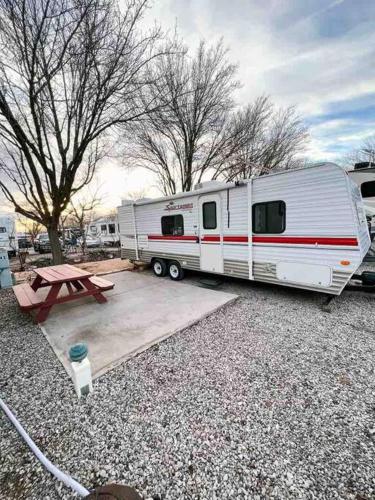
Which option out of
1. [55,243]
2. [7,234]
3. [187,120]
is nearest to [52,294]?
[55,243]

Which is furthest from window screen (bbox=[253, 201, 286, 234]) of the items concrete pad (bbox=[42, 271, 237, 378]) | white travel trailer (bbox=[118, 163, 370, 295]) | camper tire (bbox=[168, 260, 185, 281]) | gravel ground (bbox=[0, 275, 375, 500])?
camper tire (bbox=[168, 260, 185, 281])

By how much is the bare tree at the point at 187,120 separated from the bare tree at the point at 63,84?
1.44 meters

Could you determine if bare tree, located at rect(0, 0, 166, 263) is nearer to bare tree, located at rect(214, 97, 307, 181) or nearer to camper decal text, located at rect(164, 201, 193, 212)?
camper decal text, located at rect(164, 201, 193, 212)

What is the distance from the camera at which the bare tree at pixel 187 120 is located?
925cm

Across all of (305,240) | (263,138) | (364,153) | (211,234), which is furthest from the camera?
(364,153)

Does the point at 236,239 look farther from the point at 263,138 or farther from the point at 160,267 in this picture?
the point at 263,138

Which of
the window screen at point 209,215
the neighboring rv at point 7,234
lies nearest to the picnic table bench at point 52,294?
the window screen at point 209,215

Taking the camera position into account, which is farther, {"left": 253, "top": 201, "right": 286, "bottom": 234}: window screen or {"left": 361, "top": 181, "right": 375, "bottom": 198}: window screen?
{"left": 361, "top": 181, "right": 375, "bottom": 198}: window screen

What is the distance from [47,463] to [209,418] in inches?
48.4

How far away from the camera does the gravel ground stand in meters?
1.47

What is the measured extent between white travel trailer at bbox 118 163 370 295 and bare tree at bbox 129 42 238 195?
469cm

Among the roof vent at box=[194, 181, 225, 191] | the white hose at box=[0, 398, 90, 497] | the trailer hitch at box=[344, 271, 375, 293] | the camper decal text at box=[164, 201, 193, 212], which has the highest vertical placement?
the roof vent at box=[194, 181, 225, 191]

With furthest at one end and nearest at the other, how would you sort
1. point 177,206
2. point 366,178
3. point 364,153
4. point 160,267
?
point 364,153 < point 366,178 < point 160,267 < point 177,206

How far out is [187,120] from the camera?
11047 millimetres
